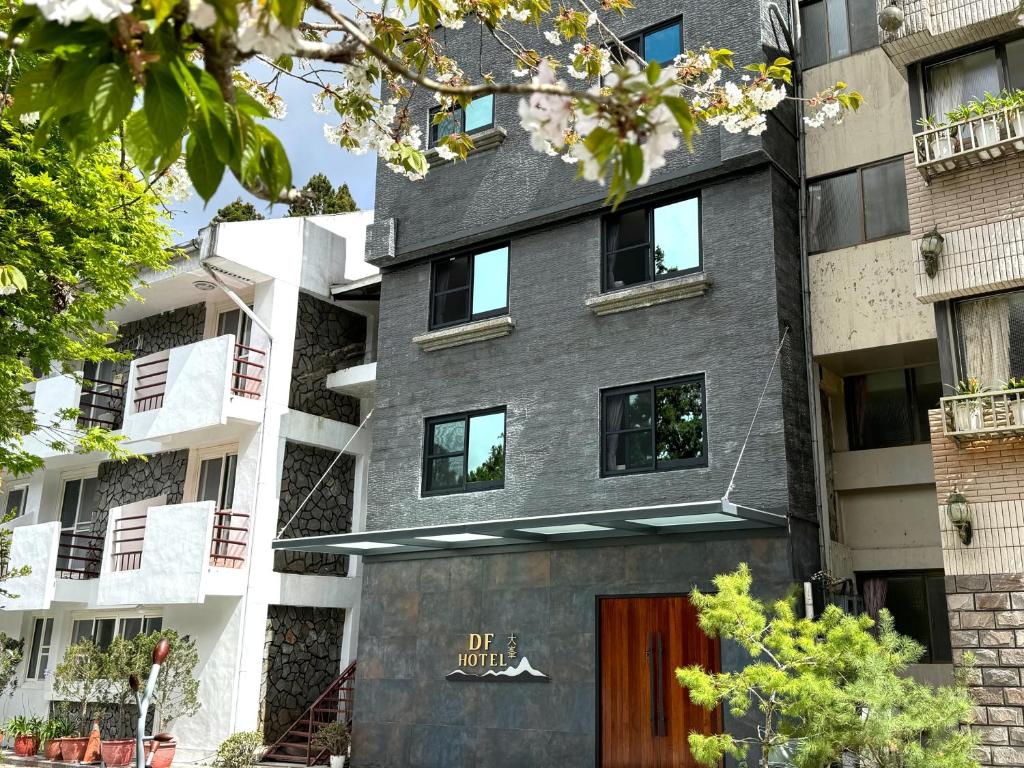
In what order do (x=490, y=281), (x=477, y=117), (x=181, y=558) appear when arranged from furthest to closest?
(x=181, y=558) → (x=477, y=117) → (x=490, y=281)

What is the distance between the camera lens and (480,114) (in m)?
17.1

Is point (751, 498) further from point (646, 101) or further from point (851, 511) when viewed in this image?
point (646, 101)

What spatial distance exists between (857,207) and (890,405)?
295 centimetres

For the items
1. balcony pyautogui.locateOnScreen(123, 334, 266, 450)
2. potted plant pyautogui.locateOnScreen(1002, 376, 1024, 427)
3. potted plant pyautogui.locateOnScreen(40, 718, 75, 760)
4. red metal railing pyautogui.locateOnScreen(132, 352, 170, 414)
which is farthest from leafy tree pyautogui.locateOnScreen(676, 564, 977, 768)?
potted plant pyautogui.locateOnScreen(40, 718, 75, 760)

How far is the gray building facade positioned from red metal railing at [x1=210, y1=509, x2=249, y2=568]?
3.04 m

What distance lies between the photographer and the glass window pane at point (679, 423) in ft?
44.2

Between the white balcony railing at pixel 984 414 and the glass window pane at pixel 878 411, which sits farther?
the glass window pane at pixel 878 411

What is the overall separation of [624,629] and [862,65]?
8694 mm

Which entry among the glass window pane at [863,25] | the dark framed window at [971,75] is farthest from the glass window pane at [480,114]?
the dark framed window at [971,75]

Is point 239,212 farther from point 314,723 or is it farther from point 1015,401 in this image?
point 1015,401

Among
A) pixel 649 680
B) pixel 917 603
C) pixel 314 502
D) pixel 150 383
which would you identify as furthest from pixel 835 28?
pixel 150 383

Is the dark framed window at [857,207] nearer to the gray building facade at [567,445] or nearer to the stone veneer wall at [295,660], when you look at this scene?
the gray building facade at [567,445]

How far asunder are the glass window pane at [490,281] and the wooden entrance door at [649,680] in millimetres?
5223

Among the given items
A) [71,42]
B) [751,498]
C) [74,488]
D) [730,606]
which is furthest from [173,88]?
[74,488]
